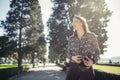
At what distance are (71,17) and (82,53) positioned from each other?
37.3 m

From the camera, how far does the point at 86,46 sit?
12.9 ft

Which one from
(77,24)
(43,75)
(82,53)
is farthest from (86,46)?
(43,75)

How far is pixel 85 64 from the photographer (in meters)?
3.75

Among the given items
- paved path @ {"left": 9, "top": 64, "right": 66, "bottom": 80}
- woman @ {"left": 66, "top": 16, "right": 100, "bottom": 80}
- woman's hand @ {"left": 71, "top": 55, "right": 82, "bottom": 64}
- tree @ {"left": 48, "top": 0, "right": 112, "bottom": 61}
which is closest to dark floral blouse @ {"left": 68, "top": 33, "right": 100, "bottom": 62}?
woman @ {"left": 66, "top": 16, "right": 100, "bottom": 80}

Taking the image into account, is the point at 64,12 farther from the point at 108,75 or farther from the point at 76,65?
the point at 76,65

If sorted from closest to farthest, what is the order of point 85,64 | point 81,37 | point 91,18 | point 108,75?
point 85,64 < point 81,37 < point 108,75 < point 91,18

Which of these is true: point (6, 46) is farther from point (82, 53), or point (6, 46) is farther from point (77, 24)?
point (82, 53)

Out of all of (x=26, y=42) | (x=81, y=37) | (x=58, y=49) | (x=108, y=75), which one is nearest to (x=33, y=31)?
(x=26, y=42)

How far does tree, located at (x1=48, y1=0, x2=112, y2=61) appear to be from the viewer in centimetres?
3962

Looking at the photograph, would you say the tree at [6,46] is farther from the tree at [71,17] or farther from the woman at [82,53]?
the woman at [82,53]

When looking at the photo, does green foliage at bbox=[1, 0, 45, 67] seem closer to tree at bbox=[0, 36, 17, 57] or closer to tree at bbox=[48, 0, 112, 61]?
tree at bbox=[0, 36, 17, 57]

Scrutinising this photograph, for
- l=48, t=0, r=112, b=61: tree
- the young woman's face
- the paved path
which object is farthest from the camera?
l=48, t=0, r=112, b=61: tree

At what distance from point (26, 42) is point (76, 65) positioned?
38.8m

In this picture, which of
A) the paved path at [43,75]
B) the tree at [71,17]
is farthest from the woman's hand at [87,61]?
the tree at [71,17]
